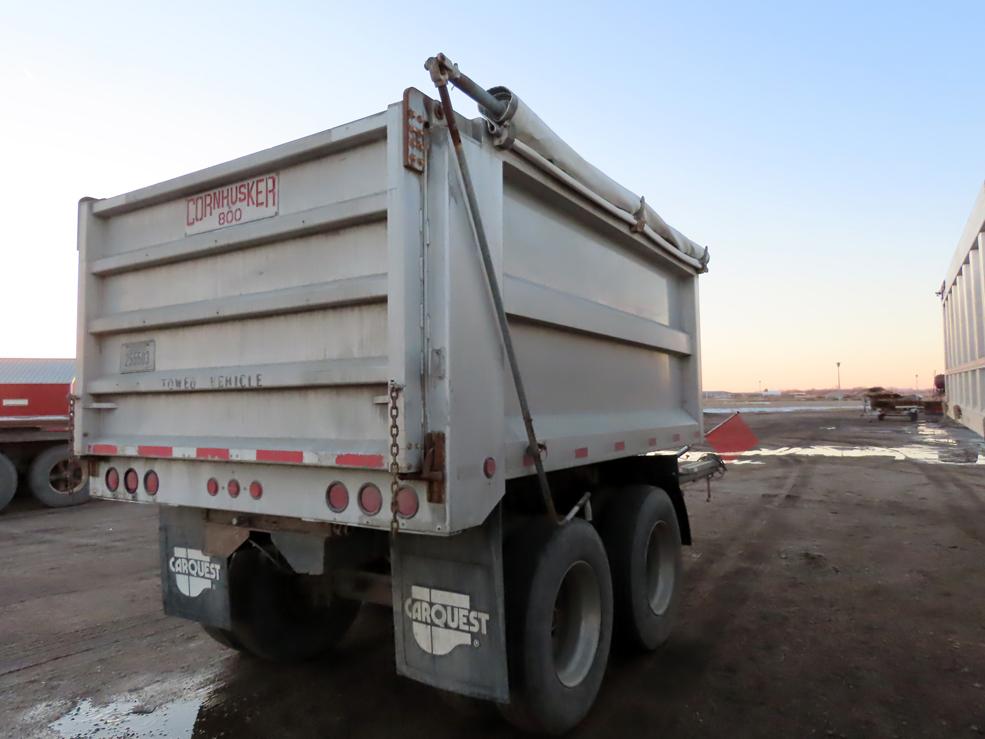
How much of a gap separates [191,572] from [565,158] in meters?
3.10

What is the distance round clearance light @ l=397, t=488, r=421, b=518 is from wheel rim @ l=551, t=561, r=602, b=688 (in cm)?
128

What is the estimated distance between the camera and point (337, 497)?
9.54 ft

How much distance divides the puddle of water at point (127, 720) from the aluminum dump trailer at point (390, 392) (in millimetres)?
478

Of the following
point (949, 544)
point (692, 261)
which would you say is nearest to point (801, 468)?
point (949, 544)

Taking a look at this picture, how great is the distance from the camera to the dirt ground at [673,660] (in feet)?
11.8

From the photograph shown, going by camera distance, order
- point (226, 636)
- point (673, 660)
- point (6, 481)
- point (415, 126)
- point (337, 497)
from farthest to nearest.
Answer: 1. point (6, 481)
2. point (673, 660)
3. point (226, 636)
4. point (337, 497)
5. point (415, 126)

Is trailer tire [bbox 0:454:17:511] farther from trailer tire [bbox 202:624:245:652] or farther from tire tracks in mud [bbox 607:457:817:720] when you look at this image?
tire tracks in mud [bbox 607:457:817:720]

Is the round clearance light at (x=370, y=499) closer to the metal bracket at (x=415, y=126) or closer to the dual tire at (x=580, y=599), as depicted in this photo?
the dual tire at (x=580, y=599)

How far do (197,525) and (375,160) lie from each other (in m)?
2.24

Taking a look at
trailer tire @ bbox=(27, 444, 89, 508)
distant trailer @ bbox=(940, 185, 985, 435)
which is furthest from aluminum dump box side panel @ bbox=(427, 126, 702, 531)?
distant trailer @ bbox=(940, 185, 985, 435)

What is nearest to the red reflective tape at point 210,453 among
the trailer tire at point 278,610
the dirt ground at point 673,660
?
the trailer tire at point 278,610

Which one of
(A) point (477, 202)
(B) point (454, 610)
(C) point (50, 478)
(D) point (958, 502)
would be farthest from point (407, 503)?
(C) point (50, 478)

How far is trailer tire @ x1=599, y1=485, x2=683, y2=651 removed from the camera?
4.34 metres

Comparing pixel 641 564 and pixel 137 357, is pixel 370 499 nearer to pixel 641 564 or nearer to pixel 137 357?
pixel 137 357
